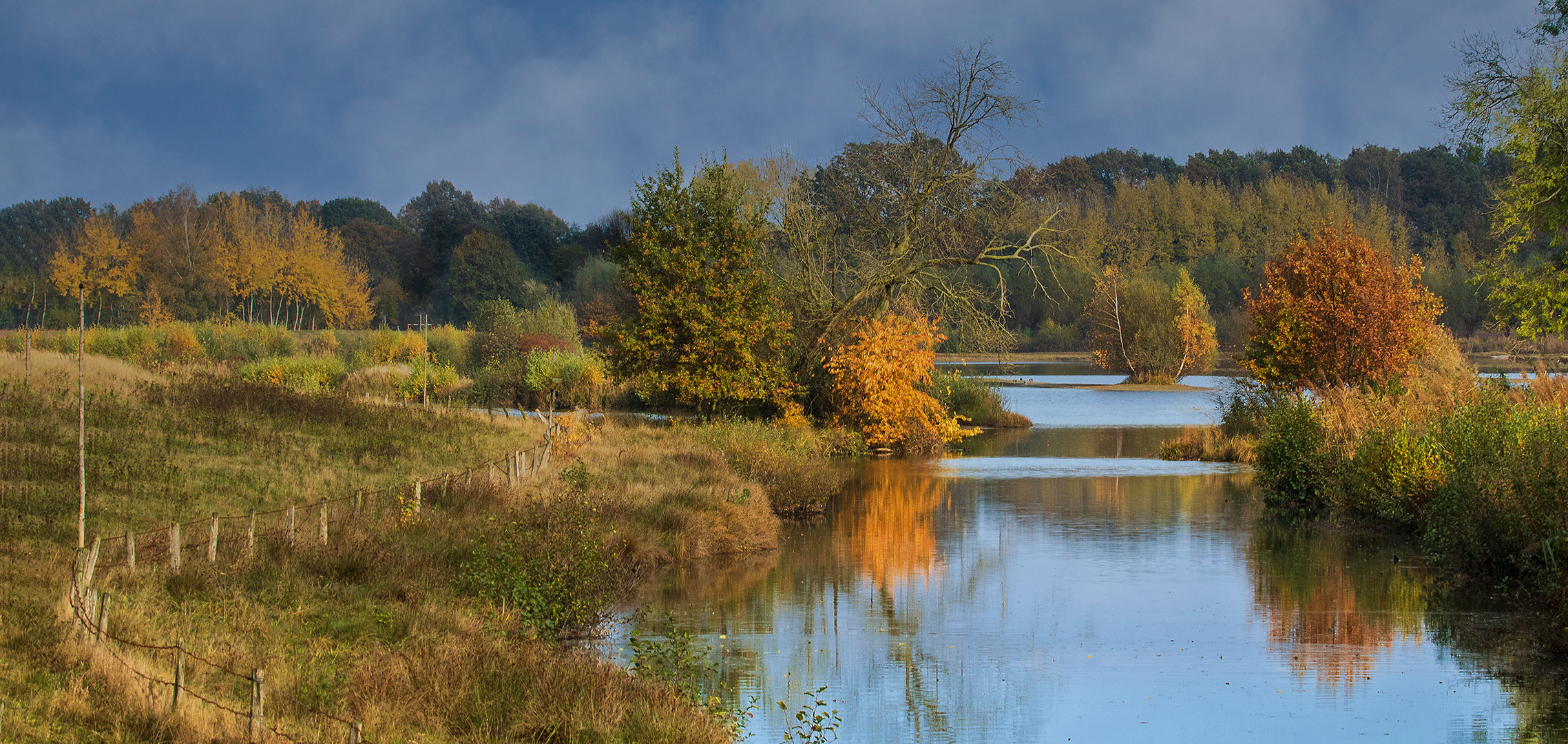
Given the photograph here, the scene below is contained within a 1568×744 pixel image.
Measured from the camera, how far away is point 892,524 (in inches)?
812

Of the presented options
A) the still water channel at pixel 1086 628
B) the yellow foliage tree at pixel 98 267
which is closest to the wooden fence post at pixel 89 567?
the still water channel at pixel 1086 628

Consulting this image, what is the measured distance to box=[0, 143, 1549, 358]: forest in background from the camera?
250ft

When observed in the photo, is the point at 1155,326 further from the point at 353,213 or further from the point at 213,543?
the point at 353,213

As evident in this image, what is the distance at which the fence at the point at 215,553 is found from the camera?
7.29 meters

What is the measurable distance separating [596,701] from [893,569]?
341 inches

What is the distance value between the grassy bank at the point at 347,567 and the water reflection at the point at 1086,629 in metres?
1.59

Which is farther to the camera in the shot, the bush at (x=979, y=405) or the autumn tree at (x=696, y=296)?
the bush at (x=979, y=405)

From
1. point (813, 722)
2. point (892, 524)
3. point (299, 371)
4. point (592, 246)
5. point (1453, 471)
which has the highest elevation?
point (592, 246)

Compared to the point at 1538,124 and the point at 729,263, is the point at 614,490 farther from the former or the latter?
the point at 1538,124

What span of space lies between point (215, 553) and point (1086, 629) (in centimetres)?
942

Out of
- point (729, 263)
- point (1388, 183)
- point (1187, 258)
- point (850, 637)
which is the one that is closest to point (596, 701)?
point (850, 637)

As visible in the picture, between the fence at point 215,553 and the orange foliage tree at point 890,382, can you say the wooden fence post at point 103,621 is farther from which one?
the orange foliage tree at point 890,382

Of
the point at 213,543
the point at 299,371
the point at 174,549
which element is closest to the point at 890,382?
the point at 213,543

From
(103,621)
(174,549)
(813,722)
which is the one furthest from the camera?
(174,549)
